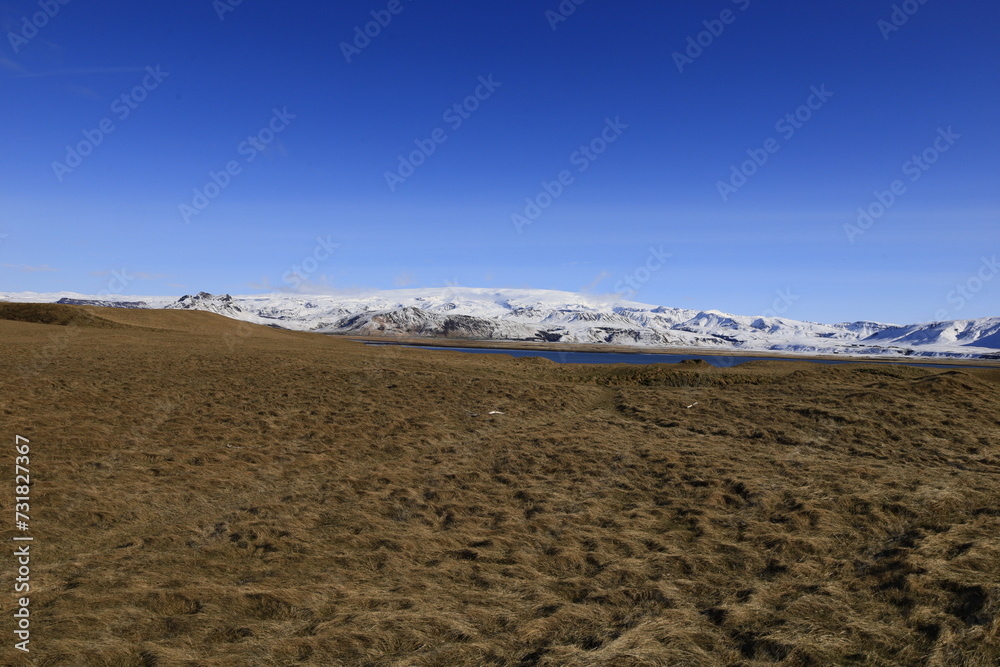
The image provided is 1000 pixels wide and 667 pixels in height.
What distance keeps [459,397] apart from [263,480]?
12.0m

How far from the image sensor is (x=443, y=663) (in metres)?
5.96

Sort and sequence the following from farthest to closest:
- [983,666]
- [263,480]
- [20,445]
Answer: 1. [20,445]
2. [263,480]
3. [983,666]

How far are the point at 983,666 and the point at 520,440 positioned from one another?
12.4 meters

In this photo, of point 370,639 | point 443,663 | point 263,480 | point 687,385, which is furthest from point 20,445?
point 687,385

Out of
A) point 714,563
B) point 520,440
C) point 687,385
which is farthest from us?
point 687,385

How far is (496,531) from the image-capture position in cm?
1012

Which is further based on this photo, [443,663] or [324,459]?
[324,459]

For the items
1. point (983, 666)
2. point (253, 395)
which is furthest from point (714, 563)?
point (253, 395)

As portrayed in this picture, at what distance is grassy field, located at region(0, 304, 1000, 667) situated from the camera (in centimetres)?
633

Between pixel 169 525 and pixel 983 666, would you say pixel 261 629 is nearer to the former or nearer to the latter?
pixel 169 525

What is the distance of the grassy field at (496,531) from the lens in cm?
633

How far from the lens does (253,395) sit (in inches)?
883

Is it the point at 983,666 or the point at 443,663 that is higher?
the point at 983,666

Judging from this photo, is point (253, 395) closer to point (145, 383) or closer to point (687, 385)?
point (145, 383)
